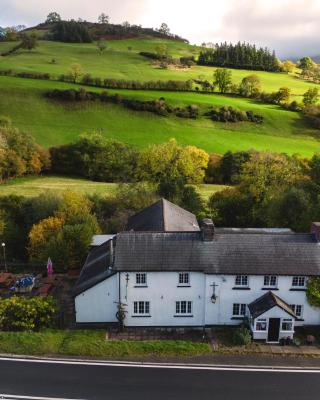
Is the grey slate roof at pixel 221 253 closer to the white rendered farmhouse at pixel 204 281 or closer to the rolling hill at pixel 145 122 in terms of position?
the white rendered farmhouse at pixel 204 281

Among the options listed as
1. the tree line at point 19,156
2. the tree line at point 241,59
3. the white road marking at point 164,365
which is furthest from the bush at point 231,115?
the white road marking at point 164,365

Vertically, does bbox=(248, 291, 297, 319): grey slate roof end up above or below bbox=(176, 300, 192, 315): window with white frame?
above

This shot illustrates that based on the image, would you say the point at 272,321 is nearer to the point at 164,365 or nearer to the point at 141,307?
the point at 164,365

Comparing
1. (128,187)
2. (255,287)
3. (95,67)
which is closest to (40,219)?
(128,187)

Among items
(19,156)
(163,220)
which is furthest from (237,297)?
(19,156)

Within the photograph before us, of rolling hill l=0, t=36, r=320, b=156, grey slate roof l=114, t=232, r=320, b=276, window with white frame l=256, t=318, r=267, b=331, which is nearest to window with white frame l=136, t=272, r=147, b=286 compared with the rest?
grey slate roof l=114, t=232, r=320, b=276

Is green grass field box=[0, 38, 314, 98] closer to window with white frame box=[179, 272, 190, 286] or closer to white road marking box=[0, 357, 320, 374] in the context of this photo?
window with white frame box=[179, 272, 190, 286]

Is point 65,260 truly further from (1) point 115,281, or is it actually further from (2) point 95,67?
(2) point 95,67
